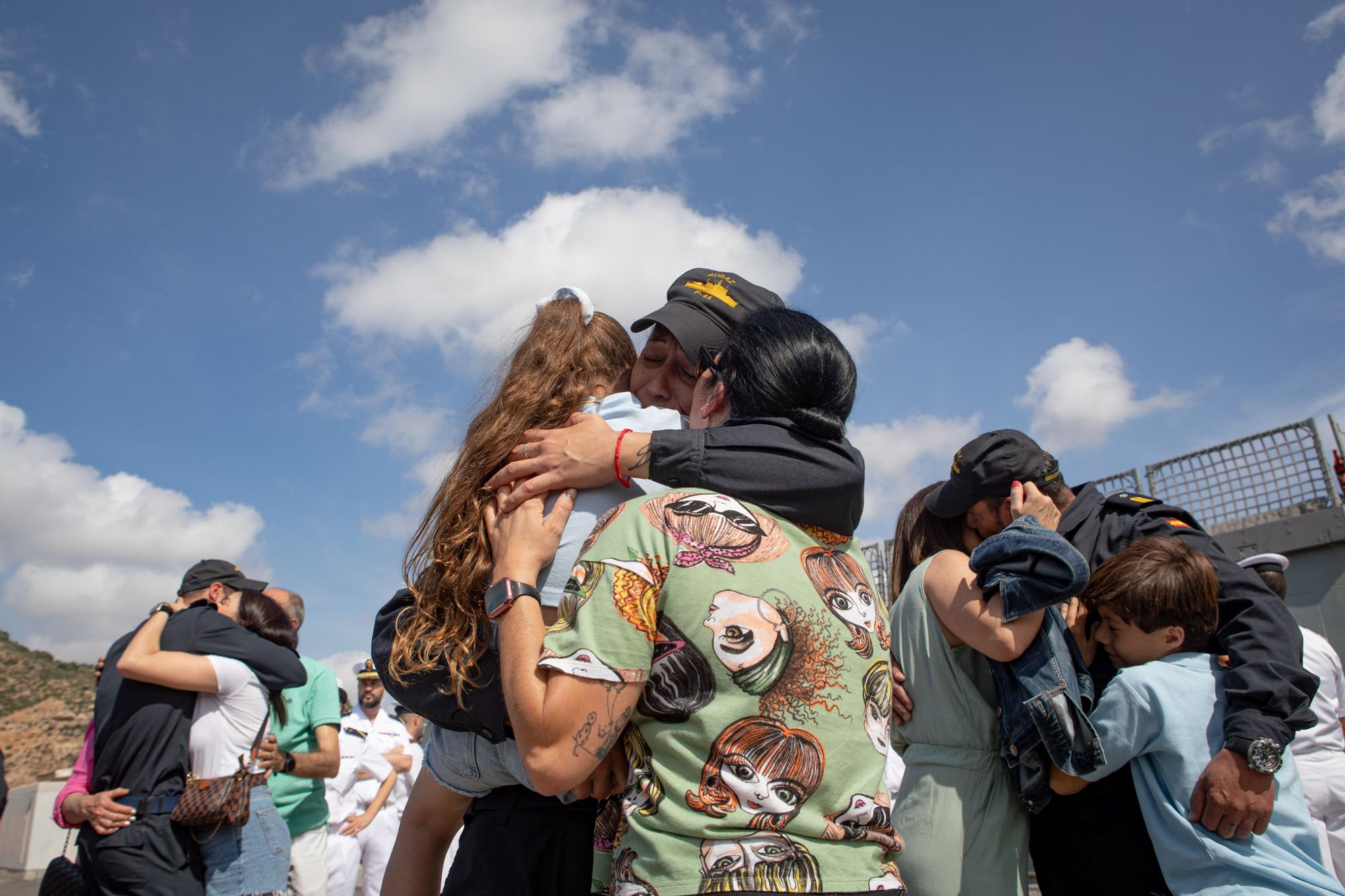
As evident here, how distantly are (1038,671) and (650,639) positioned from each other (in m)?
1.30

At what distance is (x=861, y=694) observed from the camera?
5.12 feet

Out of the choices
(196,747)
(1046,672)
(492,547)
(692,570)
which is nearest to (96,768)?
(196,747)

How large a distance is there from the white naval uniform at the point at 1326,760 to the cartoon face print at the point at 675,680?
3839 millimetres

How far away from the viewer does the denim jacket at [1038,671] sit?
2115 millimetres

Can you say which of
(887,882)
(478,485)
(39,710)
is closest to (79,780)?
(478,485)

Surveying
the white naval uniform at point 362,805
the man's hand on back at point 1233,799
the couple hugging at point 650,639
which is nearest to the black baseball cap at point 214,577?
the white naval uniform at point 362,805

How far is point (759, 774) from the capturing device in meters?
1.39

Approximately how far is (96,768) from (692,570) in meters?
3.70

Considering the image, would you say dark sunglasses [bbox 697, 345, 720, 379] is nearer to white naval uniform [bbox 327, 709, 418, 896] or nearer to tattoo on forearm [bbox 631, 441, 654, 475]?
tattoo on forearm [bbox 631, 441, 654, 475]

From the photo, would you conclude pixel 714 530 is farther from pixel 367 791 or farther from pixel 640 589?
pixel 367 791

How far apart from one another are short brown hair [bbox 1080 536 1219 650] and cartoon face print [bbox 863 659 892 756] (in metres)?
1.08

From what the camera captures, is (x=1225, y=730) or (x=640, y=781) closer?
(x=640, y=781)

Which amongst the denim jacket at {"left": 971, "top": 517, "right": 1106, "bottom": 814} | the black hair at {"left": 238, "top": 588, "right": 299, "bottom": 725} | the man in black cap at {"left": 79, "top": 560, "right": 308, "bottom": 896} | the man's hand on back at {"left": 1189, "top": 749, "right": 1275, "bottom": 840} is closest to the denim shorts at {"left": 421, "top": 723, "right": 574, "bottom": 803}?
the denim jacket at {"left": 971, "top": 517, "right": 1106, "bottom": 814}

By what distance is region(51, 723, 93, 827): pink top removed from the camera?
395 cm
